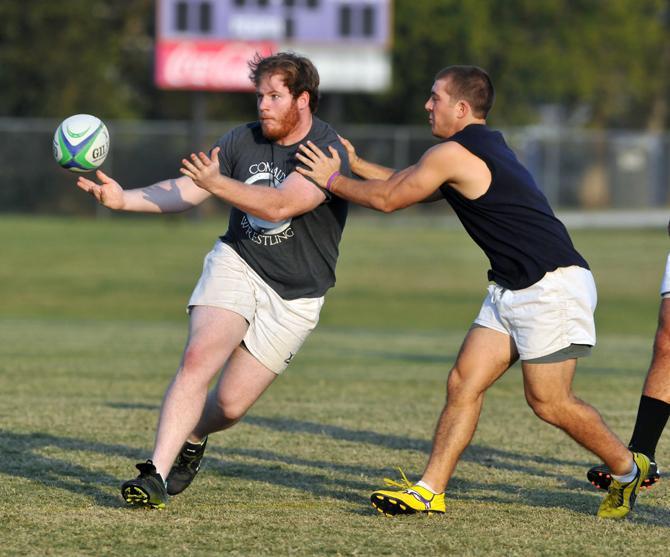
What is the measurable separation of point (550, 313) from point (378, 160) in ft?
103

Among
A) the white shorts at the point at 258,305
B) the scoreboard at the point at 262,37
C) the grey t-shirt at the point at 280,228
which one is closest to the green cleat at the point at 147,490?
the white shorts at the point at 258,305

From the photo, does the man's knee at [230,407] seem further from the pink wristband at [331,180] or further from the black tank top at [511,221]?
the black tank top at [511,221]

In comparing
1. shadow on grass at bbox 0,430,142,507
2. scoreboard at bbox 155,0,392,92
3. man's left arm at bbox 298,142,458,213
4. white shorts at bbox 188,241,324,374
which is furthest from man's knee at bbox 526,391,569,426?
scoreboard at bbox 155,0,392,92

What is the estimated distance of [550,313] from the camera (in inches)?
243

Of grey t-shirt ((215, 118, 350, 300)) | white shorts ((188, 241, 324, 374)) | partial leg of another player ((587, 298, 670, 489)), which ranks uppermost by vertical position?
grey t-shirt ((215, 118, 350, 300))

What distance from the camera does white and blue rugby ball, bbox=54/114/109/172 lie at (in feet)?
22.4

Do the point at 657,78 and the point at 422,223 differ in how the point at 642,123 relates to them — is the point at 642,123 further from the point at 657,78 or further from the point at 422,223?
the point at 422,223

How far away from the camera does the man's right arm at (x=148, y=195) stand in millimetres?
6598

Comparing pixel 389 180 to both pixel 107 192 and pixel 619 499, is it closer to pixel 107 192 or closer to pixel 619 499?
pixel 107 192

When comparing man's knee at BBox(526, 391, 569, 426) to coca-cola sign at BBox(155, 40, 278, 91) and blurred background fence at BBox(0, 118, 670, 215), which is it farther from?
blurred background fence at BBox(0, 118, 670, 215)

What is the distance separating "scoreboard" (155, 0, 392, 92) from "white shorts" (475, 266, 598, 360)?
81.7ft

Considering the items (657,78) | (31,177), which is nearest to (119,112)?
(31,177)

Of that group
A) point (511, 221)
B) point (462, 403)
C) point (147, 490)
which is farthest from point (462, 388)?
point (147, 490)

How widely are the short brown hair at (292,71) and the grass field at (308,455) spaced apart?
2.00m
